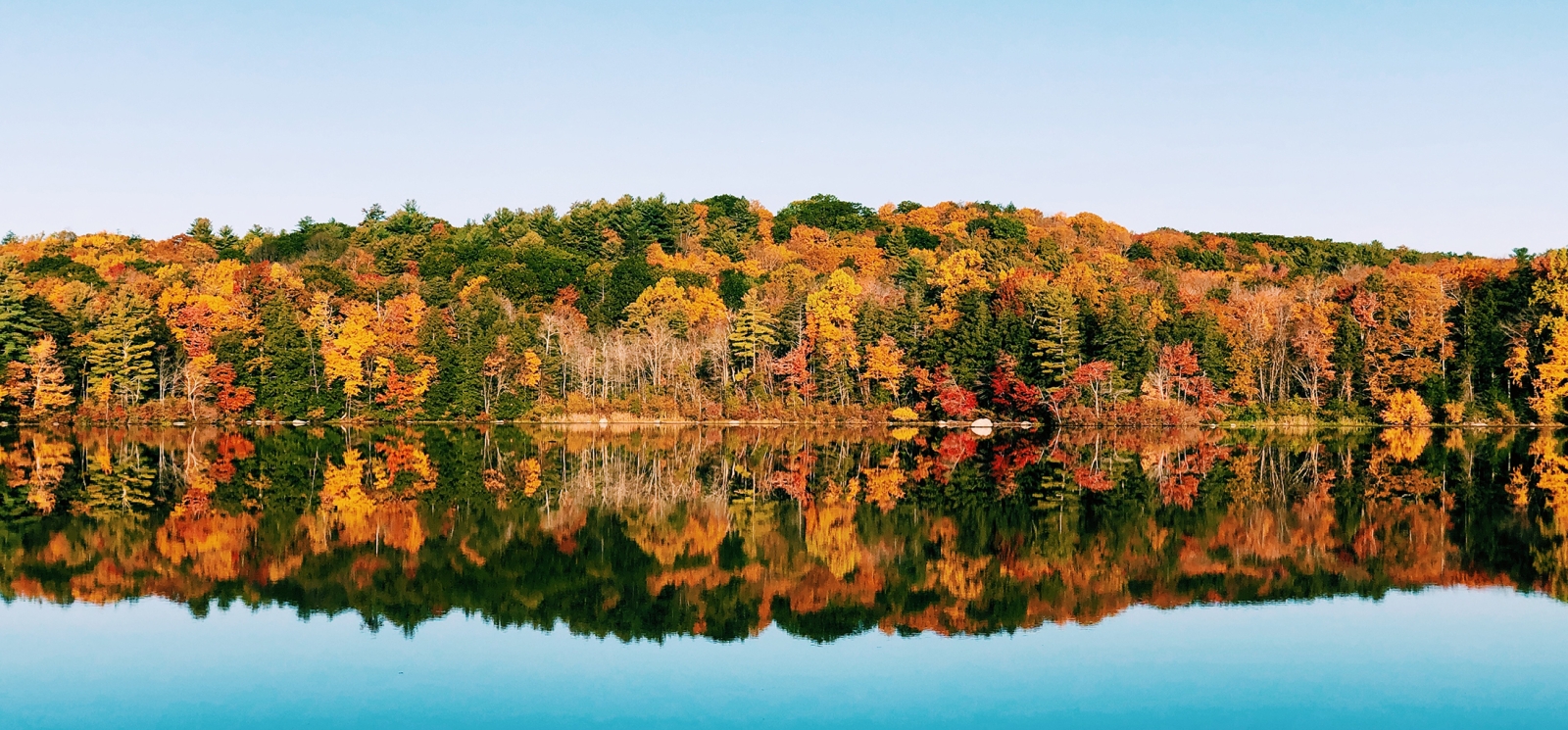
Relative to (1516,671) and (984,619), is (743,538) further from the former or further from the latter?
(1516,671)

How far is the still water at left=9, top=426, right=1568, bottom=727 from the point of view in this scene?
1012 centimetres

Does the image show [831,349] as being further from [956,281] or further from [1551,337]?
[1551,337]

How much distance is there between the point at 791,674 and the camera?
10.9 m

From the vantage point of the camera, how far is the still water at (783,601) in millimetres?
10117

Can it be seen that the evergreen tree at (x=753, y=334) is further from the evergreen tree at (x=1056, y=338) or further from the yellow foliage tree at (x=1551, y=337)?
the yellow foliage tree at (x=1551, y=337)

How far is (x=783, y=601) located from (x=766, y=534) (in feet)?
16.4

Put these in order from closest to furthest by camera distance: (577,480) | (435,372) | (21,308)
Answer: (577,480)
(21,308)
(435,372)

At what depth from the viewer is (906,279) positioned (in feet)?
251

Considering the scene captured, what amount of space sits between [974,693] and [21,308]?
5524 centimetres

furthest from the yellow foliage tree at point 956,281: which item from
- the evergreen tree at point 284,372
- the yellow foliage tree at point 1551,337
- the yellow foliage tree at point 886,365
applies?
the evergreen tree at point 284,372

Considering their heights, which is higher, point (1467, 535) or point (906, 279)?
point (906, 279)

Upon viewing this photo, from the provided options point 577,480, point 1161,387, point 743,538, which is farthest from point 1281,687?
point 1161,387

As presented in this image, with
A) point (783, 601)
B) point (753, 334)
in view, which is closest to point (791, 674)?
point (783, 601)

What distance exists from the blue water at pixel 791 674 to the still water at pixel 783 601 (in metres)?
0.04
